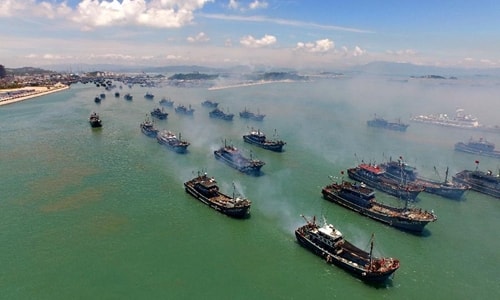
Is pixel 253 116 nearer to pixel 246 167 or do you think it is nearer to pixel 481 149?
pixel 246 167

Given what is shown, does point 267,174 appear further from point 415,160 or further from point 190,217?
point 415,160

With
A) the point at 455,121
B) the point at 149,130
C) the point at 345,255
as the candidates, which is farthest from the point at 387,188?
the point at 455,121

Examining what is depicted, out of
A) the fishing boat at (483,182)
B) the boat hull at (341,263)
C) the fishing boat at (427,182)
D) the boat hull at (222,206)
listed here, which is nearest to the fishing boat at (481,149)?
the fishing boat at (427,182)

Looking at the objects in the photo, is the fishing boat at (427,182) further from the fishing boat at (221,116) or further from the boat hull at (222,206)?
the fishing boat at (221,116)

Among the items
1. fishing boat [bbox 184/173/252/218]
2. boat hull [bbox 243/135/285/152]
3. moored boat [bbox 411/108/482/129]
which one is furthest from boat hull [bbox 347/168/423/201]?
moored boat [bbox 411/108/482/129]

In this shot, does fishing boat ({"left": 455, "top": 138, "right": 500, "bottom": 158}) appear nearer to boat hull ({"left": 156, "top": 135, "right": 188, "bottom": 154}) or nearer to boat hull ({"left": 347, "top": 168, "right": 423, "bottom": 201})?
boat hull ({"left": 347, "top": 168, "right": 423, "bottom": 201})
